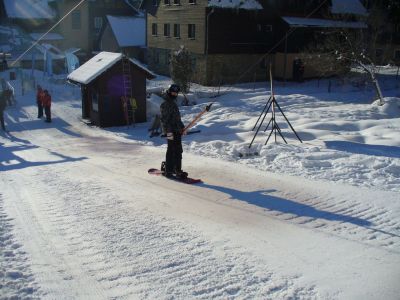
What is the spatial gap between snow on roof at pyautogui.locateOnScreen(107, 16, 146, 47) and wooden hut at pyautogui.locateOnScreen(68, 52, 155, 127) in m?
23.0

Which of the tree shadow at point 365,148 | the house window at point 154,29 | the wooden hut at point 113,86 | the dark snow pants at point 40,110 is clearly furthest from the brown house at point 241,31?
the tree shadow at point 365,148

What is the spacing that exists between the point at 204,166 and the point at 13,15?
42608 millimetres

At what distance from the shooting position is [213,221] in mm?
6324

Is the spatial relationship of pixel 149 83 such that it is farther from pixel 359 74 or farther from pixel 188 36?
pixel 359 74

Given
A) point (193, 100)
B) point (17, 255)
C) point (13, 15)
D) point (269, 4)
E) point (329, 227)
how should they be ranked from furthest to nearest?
1. point (13, 15)
2. point (269, 4)
3. point (193, 100)
4. point (329, 227)
5. point (17, 255)

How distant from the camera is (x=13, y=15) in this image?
4522cm

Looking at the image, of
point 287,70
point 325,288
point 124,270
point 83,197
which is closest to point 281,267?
point 325,288

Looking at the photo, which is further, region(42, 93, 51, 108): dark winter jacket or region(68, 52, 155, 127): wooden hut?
region(42, 93, 51, 108): dark winter jacket

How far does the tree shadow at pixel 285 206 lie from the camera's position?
6345 mm

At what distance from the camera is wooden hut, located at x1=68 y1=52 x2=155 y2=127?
59.6ft

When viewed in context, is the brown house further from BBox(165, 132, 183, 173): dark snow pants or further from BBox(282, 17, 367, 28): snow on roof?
BBox(165, 132, 183, 173): dark snow pants

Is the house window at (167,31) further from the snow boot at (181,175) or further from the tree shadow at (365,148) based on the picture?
the snow boot at (181,175)

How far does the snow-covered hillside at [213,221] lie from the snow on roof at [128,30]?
30.1 metres

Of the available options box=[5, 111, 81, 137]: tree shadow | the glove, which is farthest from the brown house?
the glove
